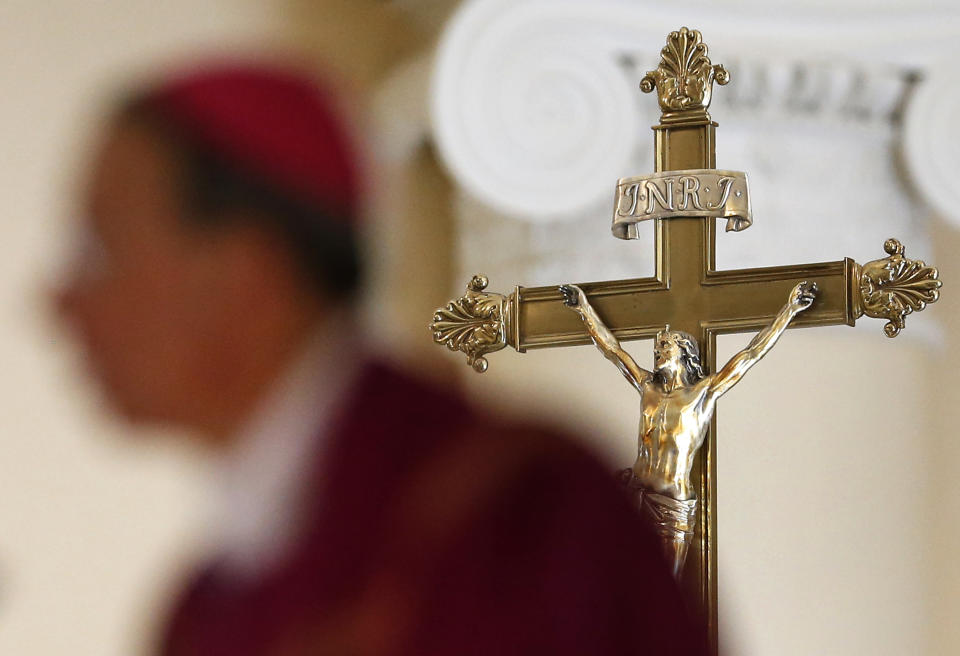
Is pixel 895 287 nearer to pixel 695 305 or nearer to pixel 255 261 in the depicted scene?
pixel 695 305

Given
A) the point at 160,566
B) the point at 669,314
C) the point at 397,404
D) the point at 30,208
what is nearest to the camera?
the point at 397,404

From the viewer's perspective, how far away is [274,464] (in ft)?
2.03

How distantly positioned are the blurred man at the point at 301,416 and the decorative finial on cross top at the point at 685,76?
138 centimetres

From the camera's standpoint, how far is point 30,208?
267 cm

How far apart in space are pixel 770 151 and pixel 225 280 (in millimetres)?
2291

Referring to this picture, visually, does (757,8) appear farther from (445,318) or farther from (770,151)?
(445,318)

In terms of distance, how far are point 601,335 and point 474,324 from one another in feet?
0.57

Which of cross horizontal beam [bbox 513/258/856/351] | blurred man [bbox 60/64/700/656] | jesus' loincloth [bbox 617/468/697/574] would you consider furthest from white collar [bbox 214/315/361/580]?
cross horizontal beam [bbox 513/258/856/351]

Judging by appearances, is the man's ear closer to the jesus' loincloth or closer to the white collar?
the white collar

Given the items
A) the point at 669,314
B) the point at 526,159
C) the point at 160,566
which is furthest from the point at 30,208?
the point at 669,314

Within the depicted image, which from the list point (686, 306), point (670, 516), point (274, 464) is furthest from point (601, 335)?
point (274, 464)

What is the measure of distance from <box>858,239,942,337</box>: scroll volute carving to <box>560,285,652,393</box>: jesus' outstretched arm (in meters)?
0.26

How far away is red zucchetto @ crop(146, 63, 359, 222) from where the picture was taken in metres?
0.59

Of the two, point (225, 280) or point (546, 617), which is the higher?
point (225, 280)
